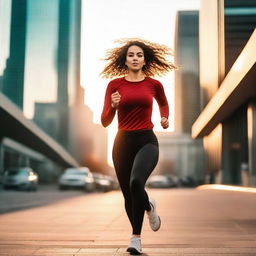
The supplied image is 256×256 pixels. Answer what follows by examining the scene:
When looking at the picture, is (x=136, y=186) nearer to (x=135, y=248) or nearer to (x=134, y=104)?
(x=135, y=248)

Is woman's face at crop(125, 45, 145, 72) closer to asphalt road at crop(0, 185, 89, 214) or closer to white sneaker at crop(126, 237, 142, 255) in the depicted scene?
white sneaker at crop(126, 237, 142, 255)

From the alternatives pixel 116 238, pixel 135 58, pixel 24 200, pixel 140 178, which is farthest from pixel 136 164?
pixel 24 200

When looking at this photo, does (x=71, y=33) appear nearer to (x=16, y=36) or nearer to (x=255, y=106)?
(x=16, y=36)

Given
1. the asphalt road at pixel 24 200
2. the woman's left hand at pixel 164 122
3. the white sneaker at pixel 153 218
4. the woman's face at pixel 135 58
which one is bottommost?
the asphalt road at pixel 24 200

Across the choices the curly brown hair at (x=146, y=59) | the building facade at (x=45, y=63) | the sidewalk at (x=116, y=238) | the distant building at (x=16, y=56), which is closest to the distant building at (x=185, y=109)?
the building facade at (x=45, y=63)

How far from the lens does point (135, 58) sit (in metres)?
5.00

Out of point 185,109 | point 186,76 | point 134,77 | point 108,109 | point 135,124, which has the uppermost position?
point 186,76

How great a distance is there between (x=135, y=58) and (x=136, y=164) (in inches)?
38.4

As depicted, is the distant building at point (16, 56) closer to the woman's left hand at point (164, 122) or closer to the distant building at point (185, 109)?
the distant building at point (185, 109)

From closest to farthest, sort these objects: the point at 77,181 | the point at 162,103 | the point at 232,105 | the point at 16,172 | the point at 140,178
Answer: the point at 140,178, the point at 162,103, the point at 77,181, the point at 16,172, the point at 232,105

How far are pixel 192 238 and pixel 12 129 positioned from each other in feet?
124

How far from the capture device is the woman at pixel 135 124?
185 inches

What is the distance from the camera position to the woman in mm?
4696

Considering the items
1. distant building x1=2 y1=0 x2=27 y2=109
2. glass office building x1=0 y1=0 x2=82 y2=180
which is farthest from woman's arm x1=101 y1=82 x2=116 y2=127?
distant building x1=2 y1=0 x2=27 y2=109
